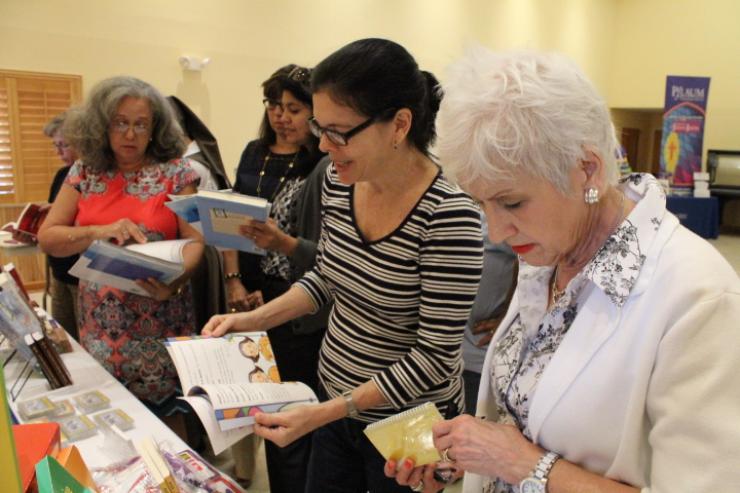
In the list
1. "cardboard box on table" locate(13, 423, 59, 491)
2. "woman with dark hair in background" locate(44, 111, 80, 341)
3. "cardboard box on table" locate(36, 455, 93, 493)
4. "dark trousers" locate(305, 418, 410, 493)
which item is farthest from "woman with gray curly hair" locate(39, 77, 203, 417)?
"cardboard box on table" locate(36, 455, 93, 493)

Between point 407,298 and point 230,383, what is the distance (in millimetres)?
440

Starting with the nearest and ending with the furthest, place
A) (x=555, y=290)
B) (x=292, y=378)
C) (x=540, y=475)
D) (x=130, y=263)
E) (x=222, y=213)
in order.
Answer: (x=540, y=475), (x=555, y=290), (x=130, y=263), (x=222, y=213), (x=292, y=378)

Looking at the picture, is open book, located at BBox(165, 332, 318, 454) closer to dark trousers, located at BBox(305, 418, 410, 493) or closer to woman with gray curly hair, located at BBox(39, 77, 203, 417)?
dark trousers, located at BBox(305, 418, 410, 493)

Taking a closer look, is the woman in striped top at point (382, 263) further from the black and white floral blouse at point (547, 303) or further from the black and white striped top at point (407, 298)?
the black and white floral blouse at point (547, 303)

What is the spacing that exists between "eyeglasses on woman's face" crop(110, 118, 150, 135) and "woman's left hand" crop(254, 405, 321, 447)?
135cm

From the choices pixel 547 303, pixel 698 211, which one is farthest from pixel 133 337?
pixel 698 211

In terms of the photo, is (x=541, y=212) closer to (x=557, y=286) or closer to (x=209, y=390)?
(x=557, y=286)

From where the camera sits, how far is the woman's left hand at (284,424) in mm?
1161

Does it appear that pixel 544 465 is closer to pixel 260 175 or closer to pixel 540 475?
pixel 540 475

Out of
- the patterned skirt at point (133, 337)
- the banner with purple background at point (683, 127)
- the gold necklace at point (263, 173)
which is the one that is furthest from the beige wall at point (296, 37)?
the banner with purple background at point (683, 127)

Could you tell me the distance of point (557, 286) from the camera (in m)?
1.07

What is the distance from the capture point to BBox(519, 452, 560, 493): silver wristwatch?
87 centimetres

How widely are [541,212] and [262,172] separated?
1772 millimetres

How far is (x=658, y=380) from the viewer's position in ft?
2.53
